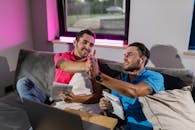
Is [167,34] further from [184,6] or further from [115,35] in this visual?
[115,35]

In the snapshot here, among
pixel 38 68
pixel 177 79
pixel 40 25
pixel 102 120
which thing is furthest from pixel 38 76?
pixel 177 79

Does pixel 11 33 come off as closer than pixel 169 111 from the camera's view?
No

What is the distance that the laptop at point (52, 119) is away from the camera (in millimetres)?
1054

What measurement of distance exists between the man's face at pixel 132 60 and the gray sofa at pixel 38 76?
0.94 ft

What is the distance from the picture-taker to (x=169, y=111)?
4.81ft

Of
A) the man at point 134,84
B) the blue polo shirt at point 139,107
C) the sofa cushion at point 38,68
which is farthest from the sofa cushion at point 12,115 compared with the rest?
the blue polo shirt at point 139,107

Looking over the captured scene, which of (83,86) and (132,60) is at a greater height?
(132,60)

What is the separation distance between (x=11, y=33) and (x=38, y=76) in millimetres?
738

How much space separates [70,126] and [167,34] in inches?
60.5

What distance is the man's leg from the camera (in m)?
1.99

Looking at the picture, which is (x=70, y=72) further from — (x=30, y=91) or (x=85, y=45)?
(x=30, y=91)

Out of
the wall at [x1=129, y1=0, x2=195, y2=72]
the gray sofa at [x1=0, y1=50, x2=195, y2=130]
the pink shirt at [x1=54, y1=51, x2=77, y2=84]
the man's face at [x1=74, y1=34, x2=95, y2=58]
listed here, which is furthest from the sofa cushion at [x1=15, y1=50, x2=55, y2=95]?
the wall at [x1=129, y1=0, x2=195, y2=72]

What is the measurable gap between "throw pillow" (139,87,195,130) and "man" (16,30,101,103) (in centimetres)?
50

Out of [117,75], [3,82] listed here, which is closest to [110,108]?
[117,75]
